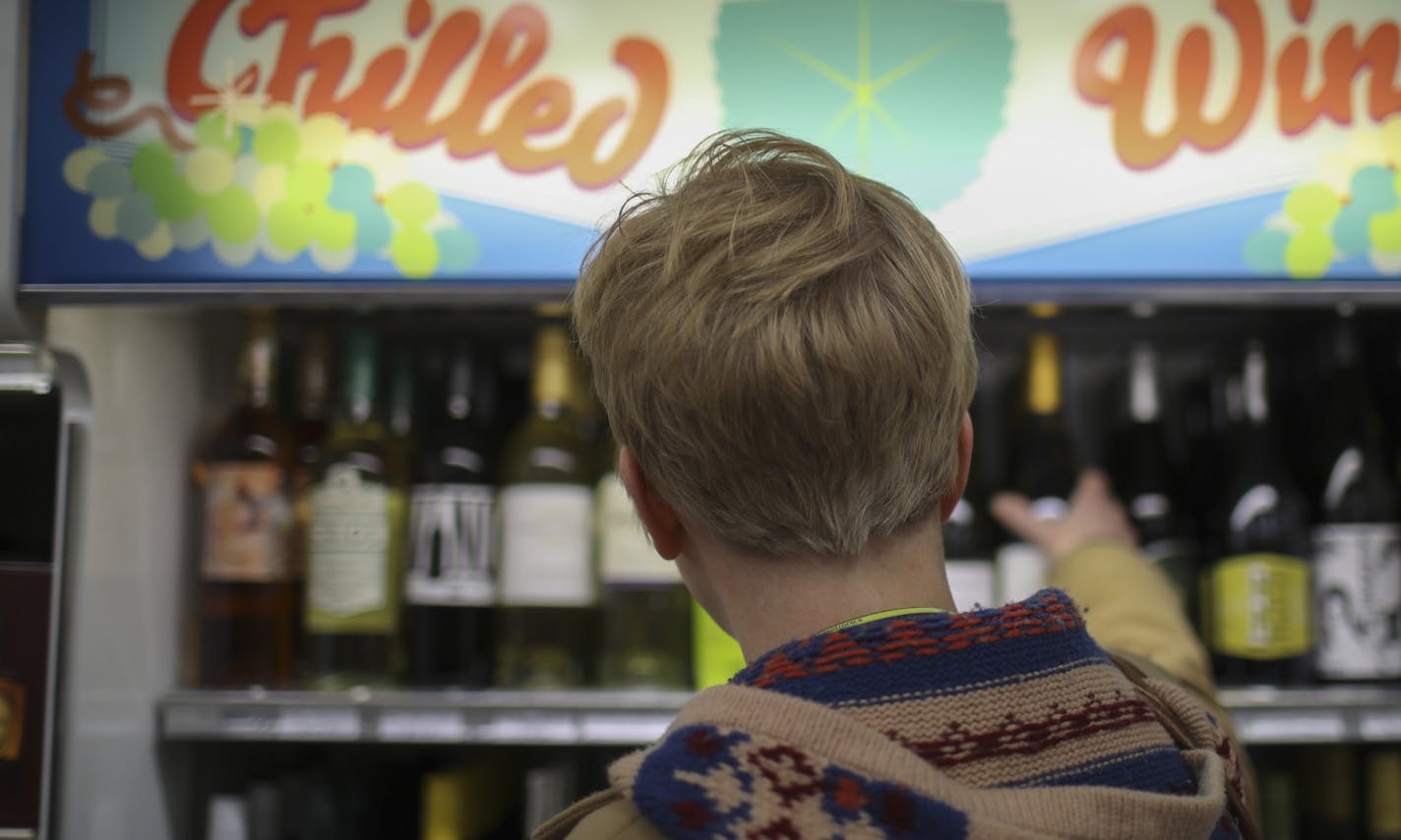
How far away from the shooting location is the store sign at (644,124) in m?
1.07

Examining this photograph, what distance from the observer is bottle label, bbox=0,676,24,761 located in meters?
1.06

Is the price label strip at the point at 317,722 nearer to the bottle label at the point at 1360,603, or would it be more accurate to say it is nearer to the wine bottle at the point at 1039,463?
the wine bottle at the point at 1039,463

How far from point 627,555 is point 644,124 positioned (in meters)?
0.45

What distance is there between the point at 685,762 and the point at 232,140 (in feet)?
2.88

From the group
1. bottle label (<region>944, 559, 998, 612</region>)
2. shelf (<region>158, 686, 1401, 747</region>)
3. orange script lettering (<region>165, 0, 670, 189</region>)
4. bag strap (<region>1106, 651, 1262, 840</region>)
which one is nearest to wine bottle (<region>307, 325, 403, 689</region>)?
shelf (<region>158, 686, 1401, 747</region>)

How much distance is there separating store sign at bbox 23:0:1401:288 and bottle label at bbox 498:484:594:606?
26 cm

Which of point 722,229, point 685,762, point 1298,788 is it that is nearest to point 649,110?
point 722,229

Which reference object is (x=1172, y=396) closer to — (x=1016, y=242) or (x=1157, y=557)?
(x=1157, y=557)

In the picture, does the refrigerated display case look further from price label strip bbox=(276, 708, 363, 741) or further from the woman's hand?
the woman's hand

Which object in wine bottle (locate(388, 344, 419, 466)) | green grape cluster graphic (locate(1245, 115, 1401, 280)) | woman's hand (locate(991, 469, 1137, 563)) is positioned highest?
green grape cluster graphic (locate(1245, 115, 1401, 280))

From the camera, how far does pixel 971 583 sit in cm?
123

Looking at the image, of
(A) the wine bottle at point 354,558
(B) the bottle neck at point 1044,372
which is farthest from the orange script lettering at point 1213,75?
(A) the wine bottle at point 354,558

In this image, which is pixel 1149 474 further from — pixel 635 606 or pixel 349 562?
pixel 349 562

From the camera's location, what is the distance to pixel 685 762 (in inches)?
19.1
